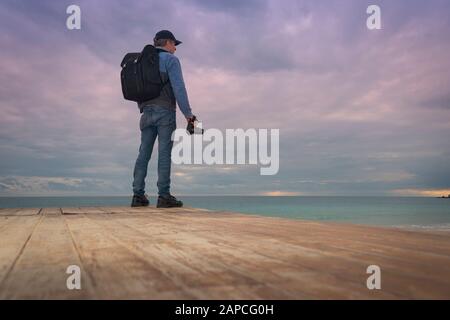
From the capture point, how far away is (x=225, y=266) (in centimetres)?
119

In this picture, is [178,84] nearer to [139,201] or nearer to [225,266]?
[139,201]

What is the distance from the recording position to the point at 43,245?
66.5 inches

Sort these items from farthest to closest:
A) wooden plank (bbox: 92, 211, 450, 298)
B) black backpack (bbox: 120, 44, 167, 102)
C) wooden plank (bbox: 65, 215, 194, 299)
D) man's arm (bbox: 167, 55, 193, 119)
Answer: black backpack (bbox: 120, 44, 167, 102) < man's arm (bbox: 167, 55, 193, 119) < wooden plank (bbox: 92, 211, 450, 298) < wooden plank (bbox: 65, 215, 194, 299)

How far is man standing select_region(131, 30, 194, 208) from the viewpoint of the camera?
5.04 metres

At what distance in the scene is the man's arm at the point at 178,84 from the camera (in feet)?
16.3

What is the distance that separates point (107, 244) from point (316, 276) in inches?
38.9

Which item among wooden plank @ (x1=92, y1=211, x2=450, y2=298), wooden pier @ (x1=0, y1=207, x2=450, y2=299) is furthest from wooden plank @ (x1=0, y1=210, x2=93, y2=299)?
wooden plank @ (x1=92, y1=211, x2=450, y2=298)

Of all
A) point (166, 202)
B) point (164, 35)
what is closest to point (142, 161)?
point (166, 202)

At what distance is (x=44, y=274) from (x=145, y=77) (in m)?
4.22

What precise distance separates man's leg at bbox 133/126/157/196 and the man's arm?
0.65 m

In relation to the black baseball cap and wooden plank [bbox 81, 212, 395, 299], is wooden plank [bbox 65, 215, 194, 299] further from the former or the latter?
the black baseball cap
